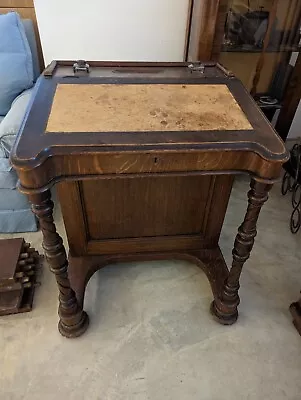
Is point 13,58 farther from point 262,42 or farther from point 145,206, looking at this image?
point 262,42

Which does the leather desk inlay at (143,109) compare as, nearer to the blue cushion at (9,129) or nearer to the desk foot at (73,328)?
the blue cushion at (9,129)

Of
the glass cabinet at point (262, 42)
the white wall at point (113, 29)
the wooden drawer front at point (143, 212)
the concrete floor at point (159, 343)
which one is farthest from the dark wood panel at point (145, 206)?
the white wall at point (113, 29)

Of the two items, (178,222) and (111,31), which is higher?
(111,31)

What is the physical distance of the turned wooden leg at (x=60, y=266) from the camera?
880mm

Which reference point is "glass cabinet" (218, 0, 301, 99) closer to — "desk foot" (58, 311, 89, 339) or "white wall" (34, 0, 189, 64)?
"white wall" (34, 0, 189, 64)

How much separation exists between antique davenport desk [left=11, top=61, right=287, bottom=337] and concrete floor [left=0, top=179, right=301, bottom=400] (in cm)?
8

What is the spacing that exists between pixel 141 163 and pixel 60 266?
0.44 metres

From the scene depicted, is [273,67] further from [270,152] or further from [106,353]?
[106,353]

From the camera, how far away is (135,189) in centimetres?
128

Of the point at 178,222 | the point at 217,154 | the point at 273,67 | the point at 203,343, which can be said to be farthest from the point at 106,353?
the point at 273,67

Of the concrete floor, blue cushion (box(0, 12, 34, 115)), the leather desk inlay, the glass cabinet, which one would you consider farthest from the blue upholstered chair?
the glass cabinet

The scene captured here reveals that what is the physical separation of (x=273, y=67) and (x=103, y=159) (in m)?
1.27

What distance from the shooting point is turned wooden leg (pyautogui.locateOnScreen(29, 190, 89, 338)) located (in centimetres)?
88

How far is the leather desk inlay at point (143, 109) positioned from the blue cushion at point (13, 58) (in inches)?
24.3
